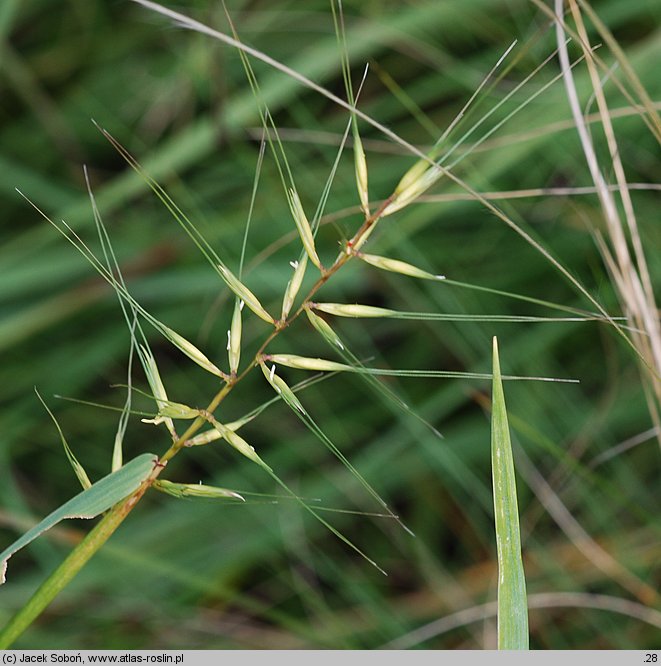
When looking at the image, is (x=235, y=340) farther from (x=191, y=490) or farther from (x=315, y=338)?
(x=315, y=338)

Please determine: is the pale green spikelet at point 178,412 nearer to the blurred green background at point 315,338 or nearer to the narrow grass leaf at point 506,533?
the narrow grass leaf at point 506,533

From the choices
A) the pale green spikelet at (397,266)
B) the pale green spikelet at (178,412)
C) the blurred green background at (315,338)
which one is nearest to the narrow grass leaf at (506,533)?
the pale green spikelet at (397,266)

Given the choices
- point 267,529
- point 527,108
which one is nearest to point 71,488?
point 267,529

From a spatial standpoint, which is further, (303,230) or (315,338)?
Answer: (315,338)

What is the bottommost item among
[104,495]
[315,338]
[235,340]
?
[104,495]

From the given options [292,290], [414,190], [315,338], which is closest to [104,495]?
[292,290]

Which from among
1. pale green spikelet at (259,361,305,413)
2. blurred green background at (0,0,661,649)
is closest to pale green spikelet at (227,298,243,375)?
pale green spikelet at (259,361,305,413)
